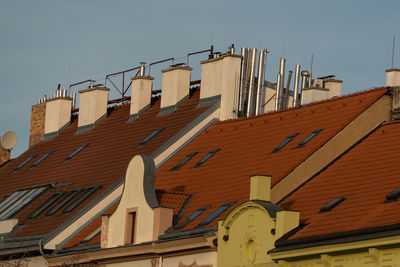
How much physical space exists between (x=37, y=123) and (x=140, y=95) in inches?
472

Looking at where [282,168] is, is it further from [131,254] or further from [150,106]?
[150,106]

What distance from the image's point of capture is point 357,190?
46.9 meters

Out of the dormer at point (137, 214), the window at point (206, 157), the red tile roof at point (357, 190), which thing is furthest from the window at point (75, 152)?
the red tile roof at point (357, 190)

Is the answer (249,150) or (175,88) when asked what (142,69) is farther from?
(249,150)

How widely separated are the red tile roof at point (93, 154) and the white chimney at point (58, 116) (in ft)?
3.65

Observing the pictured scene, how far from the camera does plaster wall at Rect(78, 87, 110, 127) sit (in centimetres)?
7362

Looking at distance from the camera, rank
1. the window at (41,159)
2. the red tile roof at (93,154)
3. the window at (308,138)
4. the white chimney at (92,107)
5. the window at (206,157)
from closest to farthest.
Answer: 1. the window at (308,138)
2. the window at (206,157)
3. the red tile roof at (93,154)
4. the window at (41,159)
5. the white chimney at (92,107)

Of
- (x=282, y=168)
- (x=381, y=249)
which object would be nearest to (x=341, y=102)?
(x=282, y=168)

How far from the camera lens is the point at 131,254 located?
5488 centimetres

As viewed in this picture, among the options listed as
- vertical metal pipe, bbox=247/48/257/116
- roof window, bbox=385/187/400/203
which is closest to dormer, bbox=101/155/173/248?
vertical metal pipe, bbox=247/48/257/116

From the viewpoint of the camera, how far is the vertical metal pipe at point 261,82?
67125mm

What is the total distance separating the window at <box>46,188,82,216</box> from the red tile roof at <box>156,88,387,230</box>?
4.85m

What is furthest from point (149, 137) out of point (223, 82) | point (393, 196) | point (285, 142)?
point (393, 196)

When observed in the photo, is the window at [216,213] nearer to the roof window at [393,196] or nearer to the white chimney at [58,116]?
the roof window at [393,196]
